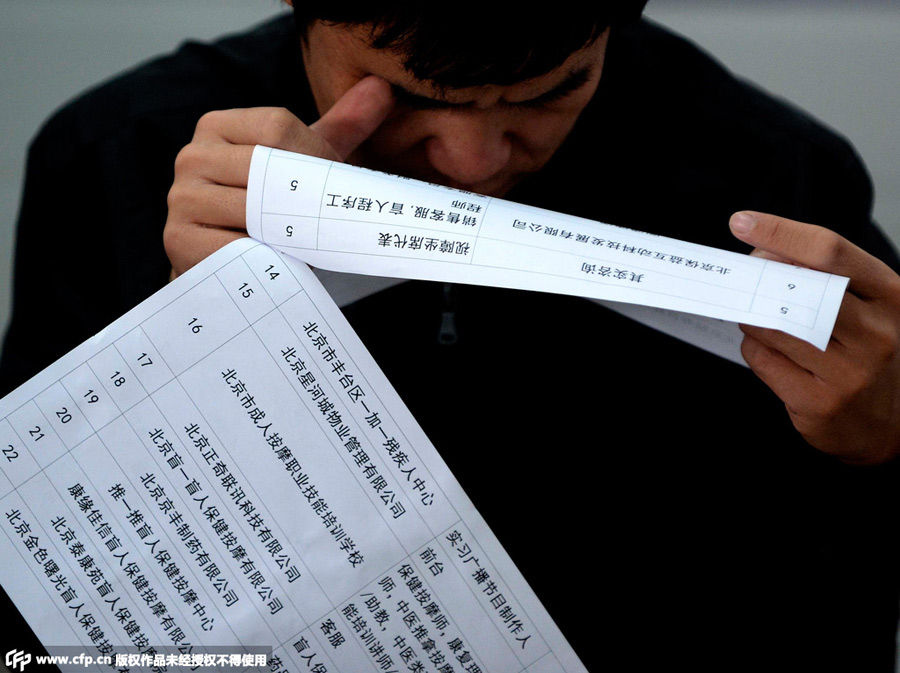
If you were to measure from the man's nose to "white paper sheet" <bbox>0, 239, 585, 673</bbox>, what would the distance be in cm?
13

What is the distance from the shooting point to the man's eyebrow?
0.48 metres

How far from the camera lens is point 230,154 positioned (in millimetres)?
472

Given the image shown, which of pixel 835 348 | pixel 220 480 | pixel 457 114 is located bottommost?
pixel 220 480

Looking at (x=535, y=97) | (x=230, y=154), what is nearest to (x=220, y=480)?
(x=230, y=154)

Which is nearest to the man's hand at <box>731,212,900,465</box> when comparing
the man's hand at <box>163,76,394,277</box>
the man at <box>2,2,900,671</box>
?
the man at <box>2,2,900,671</box>

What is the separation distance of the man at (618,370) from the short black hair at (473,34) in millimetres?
128

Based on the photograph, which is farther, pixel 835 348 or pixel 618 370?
pixel 618 370

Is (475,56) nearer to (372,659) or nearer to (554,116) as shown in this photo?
(554,116)

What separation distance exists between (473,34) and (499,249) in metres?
0.12

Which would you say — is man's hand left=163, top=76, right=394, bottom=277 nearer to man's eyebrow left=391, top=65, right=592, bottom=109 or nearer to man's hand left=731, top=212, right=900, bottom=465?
man's eyebrow left=391, top=65, right=592, bottom=109

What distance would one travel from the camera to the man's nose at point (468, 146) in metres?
0.49

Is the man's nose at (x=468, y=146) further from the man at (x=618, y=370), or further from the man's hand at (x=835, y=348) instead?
the man's hand at (x=835, y=348)

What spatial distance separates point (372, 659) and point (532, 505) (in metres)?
0.24

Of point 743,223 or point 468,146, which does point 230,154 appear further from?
point 743,223
